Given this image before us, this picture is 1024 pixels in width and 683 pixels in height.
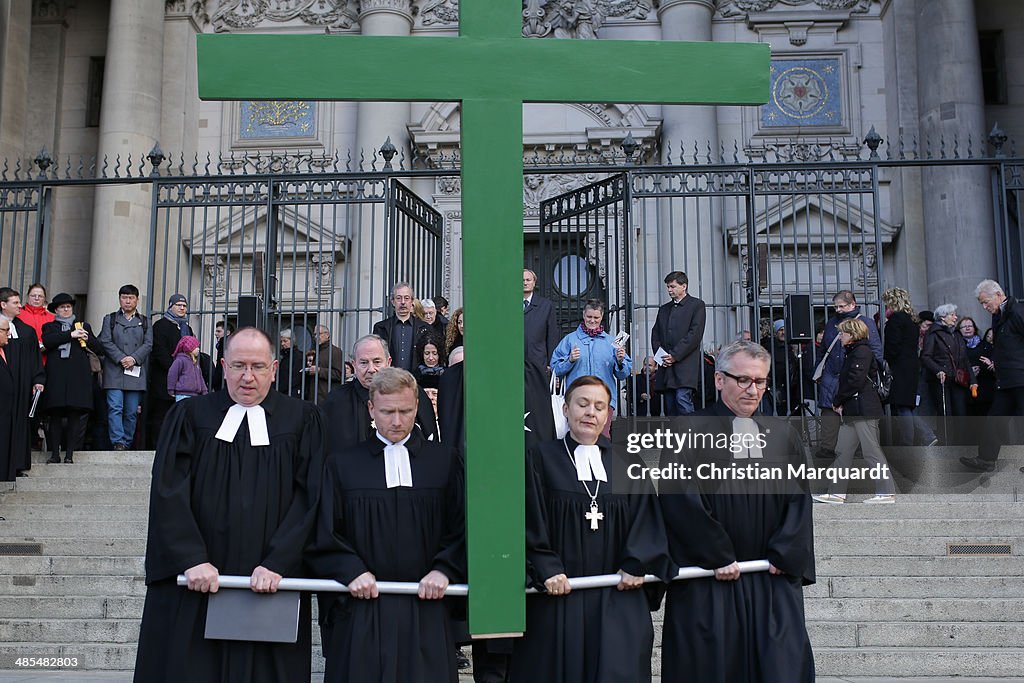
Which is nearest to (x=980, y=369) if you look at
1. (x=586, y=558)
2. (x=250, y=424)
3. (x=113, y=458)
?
(x=586, y=558)

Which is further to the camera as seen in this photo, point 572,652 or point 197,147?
point 197,147

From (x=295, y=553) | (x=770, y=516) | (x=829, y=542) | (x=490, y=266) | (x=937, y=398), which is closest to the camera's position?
(x=490, y=266)

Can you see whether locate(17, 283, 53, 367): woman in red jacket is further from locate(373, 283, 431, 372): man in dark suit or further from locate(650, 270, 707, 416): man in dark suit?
locate(650, 270, 707, 416): man in dark suit

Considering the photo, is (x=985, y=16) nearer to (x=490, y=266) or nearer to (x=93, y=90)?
(x=93, y=90)

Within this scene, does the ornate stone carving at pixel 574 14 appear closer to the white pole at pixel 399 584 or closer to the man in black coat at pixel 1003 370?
the man in black coat at pixel 1003 370

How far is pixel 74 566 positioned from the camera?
7.99 meters

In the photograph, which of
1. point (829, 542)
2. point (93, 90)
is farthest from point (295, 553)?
point (93, 90)

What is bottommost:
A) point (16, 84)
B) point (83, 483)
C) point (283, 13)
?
point (83, 483)

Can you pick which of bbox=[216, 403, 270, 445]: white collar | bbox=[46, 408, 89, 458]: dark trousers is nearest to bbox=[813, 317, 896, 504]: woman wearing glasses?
bbox=[216, 403, 270, 445]: white collar

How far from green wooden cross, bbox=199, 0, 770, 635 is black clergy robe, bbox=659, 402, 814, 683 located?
965 millimetres

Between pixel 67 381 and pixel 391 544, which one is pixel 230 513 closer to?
pixel 391 544

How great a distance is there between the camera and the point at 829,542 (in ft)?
26.6

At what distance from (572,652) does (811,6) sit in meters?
16.6

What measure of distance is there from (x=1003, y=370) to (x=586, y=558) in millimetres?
6943
